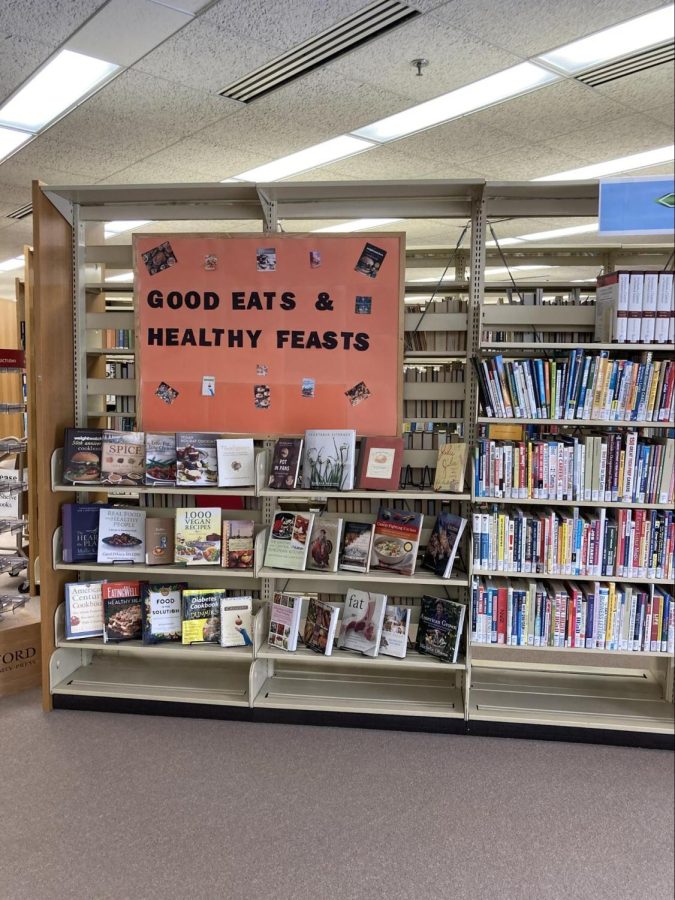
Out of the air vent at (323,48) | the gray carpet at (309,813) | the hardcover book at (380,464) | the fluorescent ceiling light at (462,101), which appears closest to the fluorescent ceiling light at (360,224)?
the fluorescent ceiling light at (462,101)

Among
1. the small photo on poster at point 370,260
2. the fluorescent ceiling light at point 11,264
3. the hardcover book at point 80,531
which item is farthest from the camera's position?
the fluorescent ceiling light at point 11,264

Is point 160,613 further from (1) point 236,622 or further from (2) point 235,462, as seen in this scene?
(2) point 235,462

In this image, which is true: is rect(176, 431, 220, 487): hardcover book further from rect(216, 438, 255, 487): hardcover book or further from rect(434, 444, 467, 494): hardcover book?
rect(434, 444, 467, 494): hardcover book

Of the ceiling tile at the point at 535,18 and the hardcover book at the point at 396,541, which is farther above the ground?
the ceiling tile at the point at 535,18

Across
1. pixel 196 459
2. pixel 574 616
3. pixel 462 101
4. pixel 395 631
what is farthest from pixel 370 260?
pixel 574 616

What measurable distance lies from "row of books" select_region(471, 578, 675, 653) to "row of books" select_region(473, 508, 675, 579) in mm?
114

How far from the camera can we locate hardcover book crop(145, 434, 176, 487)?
2.96 meters

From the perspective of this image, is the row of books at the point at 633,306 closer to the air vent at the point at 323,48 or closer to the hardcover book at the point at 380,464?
the hardcover book at the point at 380,464

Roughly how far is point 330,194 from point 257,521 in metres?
1.53

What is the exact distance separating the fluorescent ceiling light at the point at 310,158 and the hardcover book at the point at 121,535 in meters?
2.86

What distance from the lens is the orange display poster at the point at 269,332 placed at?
2957 millimetres

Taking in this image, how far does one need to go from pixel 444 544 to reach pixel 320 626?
0.66m

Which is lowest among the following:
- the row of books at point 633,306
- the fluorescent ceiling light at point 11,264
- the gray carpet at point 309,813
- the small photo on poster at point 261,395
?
the gray carpet at point 309,813

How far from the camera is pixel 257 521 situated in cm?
319
